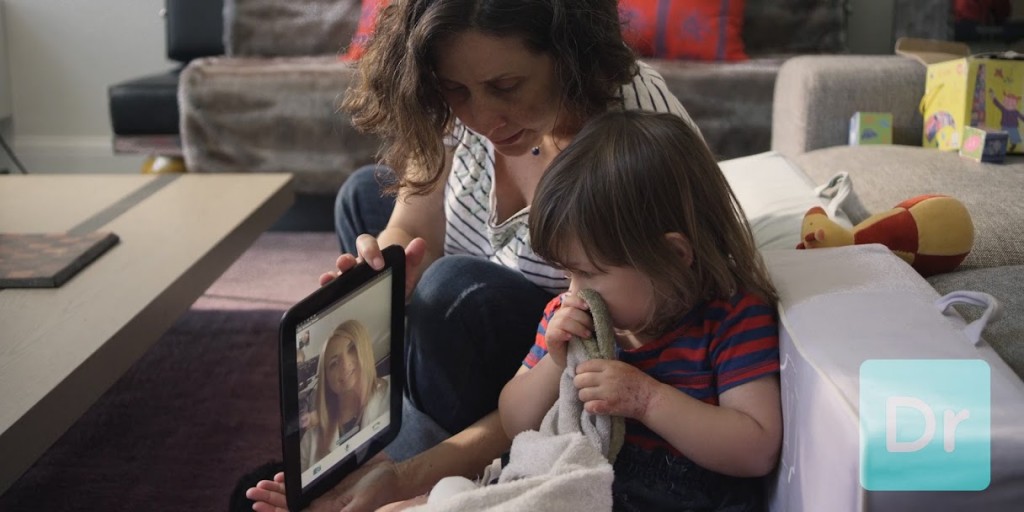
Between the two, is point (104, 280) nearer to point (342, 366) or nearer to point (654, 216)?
point (342, 366)

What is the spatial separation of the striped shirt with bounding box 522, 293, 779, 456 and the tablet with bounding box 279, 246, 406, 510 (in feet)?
0.90

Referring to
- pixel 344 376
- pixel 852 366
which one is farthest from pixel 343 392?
pixel 852 366

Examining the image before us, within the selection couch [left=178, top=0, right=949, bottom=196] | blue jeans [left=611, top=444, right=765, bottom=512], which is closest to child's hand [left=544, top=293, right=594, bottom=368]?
blue jeans [left=611, top=444, right=765, bottom=512]

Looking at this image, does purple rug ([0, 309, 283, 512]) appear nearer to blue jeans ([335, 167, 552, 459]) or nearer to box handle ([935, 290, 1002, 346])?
blue jeans ([335, 167, 552, 459])

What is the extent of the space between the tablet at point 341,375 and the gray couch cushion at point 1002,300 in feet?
1.87

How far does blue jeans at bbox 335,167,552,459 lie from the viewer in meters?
1.29

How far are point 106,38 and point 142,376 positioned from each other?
178 centimetres

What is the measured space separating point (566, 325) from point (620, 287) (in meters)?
0.06

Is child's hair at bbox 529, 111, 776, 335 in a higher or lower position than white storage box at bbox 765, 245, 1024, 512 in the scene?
higher

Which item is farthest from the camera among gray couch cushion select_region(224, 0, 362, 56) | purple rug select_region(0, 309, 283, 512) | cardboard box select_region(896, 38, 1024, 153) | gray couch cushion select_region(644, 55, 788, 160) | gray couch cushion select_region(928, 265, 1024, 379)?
gray couch cushion select_region(224, 0, 362, 56)

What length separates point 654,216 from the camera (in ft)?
3.27

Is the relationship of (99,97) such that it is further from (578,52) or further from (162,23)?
(578,52)

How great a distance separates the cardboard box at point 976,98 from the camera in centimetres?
184

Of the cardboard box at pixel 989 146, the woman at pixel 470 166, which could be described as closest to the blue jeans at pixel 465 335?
the woman at pixel 470 166
